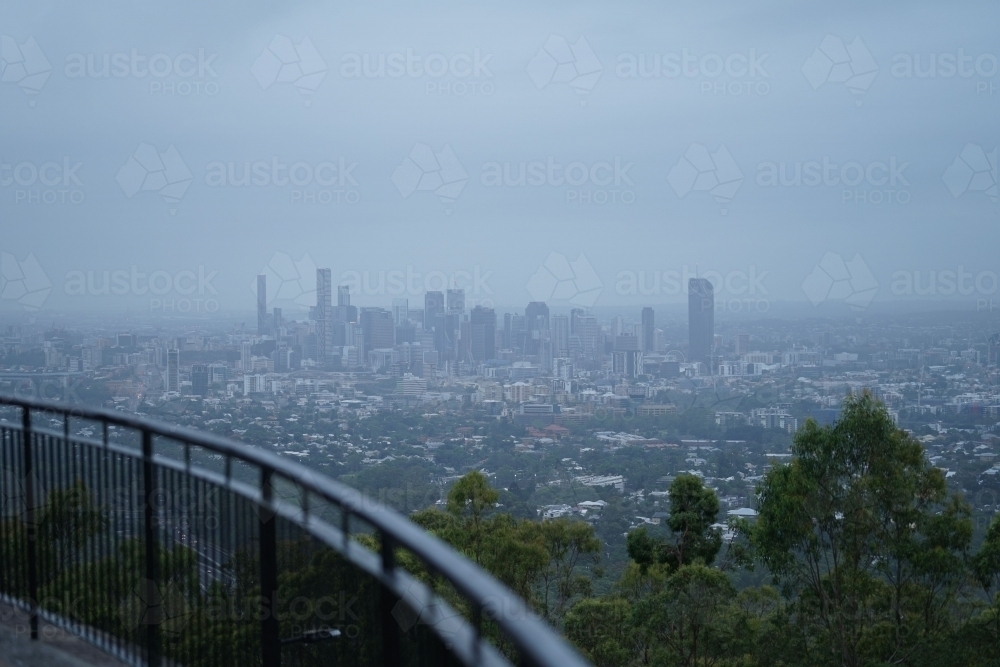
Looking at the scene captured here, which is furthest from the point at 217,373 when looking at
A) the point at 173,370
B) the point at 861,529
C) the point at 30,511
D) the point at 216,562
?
the point at 216,562

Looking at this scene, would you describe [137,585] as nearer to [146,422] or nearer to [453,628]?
[146,422]

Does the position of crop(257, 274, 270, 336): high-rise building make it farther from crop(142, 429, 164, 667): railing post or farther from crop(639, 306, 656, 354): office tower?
crop(142, 429, 164, 667): railing post

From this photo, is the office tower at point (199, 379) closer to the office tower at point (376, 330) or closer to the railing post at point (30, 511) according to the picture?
the office tower at point (376, 330)

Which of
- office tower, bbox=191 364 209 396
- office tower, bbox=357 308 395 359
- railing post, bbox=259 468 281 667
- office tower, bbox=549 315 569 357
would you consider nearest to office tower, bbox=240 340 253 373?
office tower, bbox=191 364 209 396

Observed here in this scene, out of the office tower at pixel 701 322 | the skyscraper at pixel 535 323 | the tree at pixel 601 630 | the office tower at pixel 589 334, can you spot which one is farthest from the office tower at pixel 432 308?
the tree at pixel 601 630

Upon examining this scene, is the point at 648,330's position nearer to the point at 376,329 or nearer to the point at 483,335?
the point at 483,335

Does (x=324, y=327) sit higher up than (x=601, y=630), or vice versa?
(x=324, y=327)

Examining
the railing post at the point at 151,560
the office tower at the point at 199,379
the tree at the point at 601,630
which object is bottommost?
the tree at the point at 601,630
